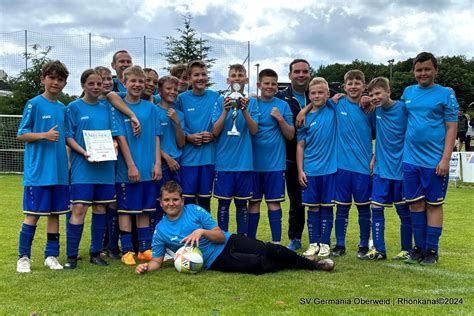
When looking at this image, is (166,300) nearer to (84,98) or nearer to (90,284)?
(90,284)

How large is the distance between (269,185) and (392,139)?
1474 millimetres

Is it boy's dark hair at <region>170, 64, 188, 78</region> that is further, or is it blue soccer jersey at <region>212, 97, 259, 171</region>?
boy's dark hair at <region>170, 64, 188, 78</region>

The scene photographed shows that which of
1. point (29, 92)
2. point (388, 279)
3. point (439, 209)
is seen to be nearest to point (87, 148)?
point (388, 279)

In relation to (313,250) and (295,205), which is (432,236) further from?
(295,205)

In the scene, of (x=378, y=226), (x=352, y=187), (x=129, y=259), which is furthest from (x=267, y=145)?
(x=129, y=259)

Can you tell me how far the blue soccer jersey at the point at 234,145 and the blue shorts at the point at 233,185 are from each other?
8 centimetres

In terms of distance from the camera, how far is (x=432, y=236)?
521 cm

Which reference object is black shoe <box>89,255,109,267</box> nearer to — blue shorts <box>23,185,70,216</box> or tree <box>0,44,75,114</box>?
blue shorts <box>23,185,70,216</box>

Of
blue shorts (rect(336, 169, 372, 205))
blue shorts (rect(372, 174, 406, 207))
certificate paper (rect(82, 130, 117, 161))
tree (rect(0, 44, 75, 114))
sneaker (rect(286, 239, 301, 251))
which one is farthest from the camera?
tree (rect(0, 44, 75, 114))

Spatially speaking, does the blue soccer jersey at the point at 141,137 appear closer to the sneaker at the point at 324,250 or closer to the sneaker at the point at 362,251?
the sneaker at the point at 324,250

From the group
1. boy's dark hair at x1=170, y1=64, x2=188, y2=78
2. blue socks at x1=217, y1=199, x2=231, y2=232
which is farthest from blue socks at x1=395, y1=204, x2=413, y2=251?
boy's dark hair at x1=170, y1=64, x2=188, y2=78

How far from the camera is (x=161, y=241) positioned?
481 cm

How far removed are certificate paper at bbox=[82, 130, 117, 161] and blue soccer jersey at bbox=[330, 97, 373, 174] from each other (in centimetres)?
253

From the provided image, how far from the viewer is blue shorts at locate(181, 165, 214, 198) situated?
5.66 metres
